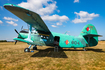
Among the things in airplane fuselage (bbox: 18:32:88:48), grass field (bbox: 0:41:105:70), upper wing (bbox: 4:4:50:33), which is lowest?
grass field (bbox: 0:41:105:70)

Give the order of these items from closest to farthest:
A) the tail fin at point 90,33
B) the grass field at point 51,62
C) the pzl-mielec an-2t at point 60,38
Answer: the grass field at point 51,62
the pzl-mielec an-2t at point 60,38
the tail fin at point 90,33

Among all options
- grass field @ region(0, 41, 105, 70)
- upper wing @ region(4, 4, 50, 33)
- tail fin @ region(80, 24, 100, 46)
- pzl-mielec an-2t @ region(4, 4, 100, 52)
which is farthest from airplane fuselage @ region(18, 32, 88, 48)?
upper wing @ region(4, 4, 50, 33)

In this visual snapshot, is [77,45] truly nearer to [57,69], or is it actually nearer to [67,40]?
[67,40]

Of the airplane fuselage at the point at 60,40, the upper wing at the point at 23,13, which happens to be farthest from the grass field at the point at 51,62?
the upper wing at the point at 23,13

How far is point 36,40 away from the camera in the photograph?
839 centimetres

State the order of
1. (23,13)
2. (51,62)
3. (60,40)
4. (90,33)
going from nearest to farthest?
1. (51,62)
2. (23,13)
3. (60,40)
4. (90,33)

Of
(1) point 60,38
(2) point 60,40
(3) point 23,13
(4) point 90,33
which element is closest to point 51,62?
(3) point 23,13

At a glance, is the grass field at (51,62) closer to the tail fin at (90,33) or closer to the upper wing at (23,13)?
the tail fin at (90,33)

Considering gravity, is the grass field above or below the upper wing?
below

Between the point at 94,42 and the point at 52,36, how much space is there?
6387mm

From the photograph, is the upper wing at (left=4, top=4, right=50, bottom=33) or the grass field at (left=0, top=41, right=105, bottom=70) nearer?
the grass field at (left=0, top=41, right=105, bottom=70)

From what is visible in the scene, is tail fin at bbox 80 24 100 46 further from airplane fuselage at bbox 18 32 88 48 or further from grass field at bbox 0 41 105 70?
grass field at bbox 0 41 105 70

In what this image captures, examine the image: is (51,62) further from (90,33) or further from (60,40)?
(90,33)

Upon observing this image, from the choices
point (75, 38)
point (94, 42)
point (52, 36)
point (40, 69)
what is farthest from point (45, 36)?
point (94, 42)
